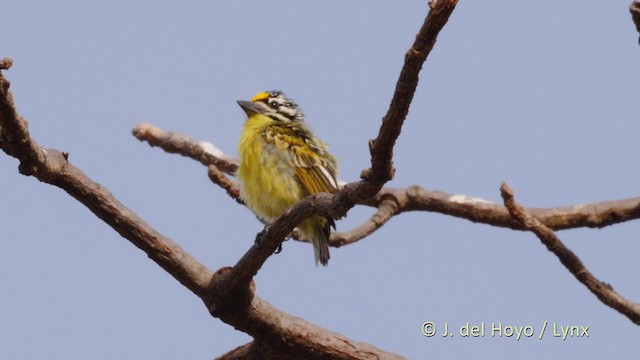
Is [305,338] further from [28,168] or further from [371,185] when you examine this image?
[28,168]

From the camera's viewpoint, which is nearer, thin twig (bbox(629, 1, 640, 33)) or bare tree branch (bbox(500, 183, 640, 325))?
thin twig (bbox(629, 1, 640, 33))

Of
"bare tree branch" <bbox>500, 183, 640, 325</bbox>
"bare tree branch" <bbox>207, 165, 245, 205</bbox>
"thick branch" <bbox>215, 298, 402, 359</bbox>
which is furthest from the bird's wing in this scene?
"bare tree branch" <bbox>500, 183, 640, 325</bbox>

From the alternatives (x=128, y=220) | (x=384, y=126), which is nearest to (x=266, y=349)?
(x=128, y=220)

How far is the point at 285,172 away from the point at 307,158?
181 mm

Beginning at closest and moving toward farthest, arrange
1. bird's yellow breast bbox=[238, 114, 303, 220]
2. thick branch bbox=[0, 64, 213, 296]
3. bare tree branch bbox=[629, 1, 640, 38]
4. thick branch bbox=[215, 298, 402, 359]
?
bare tree branch bbox=[629, 1, 640, 38], thick branch bbox=[0, 64, 213, 296], thick branch bbox=[215, 298, 402, 359], bird's yellow breast bbox=[238, 114, 303, 220]

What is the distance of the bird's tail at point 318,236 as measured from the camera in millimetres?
5595

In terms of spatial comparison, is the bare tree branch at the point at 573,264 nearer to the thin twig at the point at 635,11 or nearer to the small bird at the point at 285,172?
the thin twig at the point at 635,11

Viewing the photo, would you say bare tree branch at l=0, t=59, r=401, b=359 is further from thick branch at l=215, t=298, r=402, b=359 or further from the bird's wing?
the bird's wing

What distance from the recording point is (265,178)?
564cm

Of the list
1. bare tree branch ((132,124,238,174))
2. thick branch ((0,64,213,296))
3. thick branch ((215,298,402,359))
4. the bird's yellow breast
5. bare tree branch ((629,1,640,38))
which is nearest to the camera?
bare tree branch ((629,1,640,38))

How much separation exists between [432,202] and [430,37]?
11.9ft

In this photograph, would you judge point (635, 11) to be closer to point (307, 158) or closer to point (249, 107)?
point (307, 158)

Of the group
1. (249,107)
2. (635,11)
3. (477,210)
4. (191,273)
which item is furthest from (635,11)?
(249,107)

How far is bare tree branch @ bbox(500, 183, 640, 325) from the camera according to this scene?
4.24 metres
